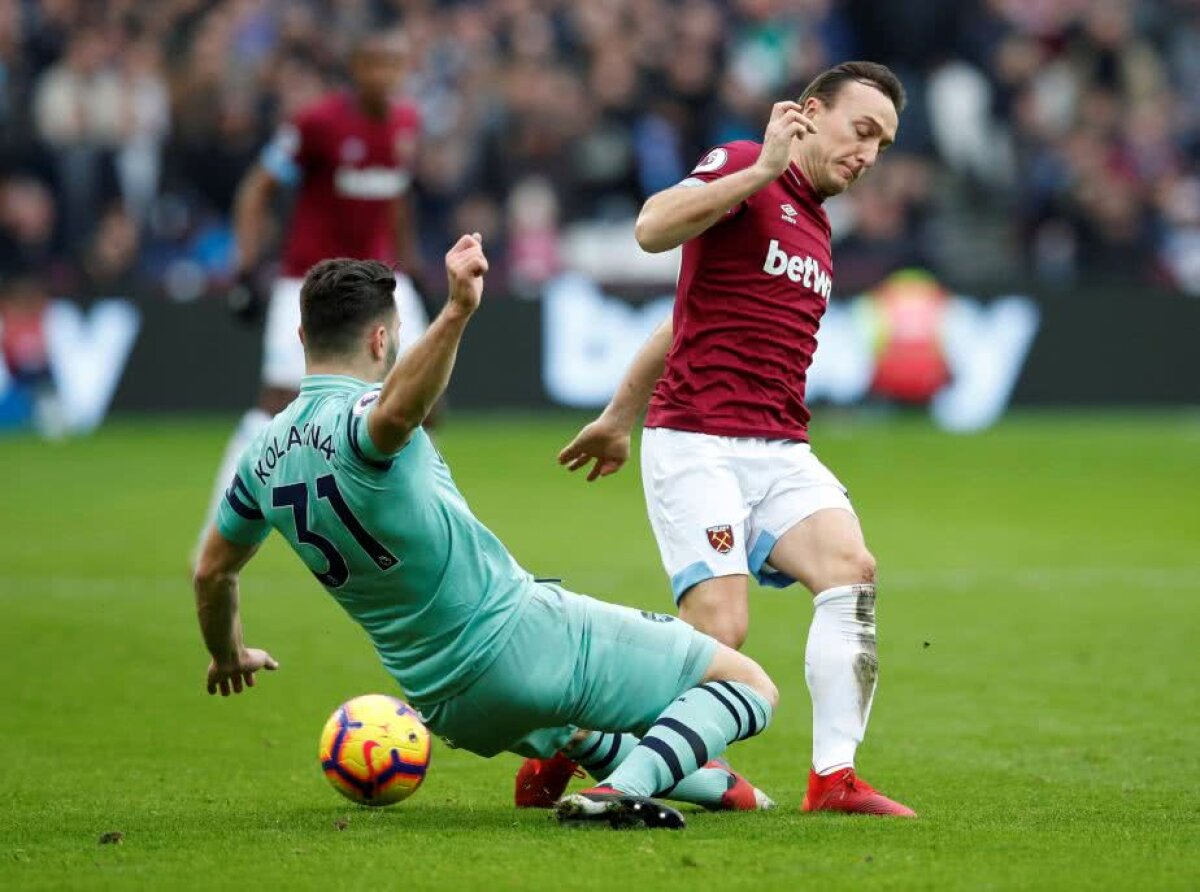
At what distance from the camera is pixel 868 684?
623 cm

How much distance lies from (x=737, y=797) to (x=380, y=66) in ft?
21.5

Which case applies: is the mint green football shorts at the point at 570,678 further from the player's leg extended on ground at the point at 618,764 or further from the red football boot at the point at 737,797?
the red football boot at the point at 737,797

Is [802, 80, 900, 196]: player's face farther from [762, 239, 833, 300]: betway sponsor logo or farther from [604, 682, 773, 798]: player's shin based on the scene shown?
[604, 682, 773, 798]: player's shin

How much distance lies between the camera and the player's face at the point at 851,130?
21.3 feet

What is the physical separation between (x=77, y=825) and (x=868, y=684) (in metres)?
2.32

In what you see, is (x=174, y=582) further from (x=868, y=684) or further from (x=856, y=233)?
(x=856, y=233)

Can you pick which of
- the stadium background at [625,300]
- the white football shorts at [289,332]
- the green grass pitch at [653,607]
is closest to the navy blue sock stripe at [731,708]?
the green grass pitch at [653,607]

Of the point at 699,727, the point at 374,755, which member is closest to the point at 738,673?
the point at 699,727

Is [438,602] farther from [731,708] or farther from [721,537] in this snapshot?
[721,537]

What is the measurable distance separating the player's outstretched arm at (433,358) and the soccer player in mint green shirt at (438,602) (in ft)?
0.08

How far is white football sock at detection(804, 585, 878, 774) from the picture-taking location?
6156 millimetres

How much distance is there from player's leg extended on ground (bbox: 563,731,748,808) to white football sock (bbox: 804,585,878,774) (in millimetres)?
330

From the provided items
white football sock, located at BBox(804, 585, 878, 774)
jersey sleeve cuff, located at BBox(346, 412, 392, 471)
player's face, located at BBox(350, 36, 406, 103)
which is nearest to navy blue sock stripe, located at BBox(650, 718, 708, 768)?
white football sock, located at BBox(804, 585, 878, 774)

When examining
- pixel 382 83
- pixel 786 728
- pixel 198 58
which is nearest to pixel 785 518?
pixel 786 728
